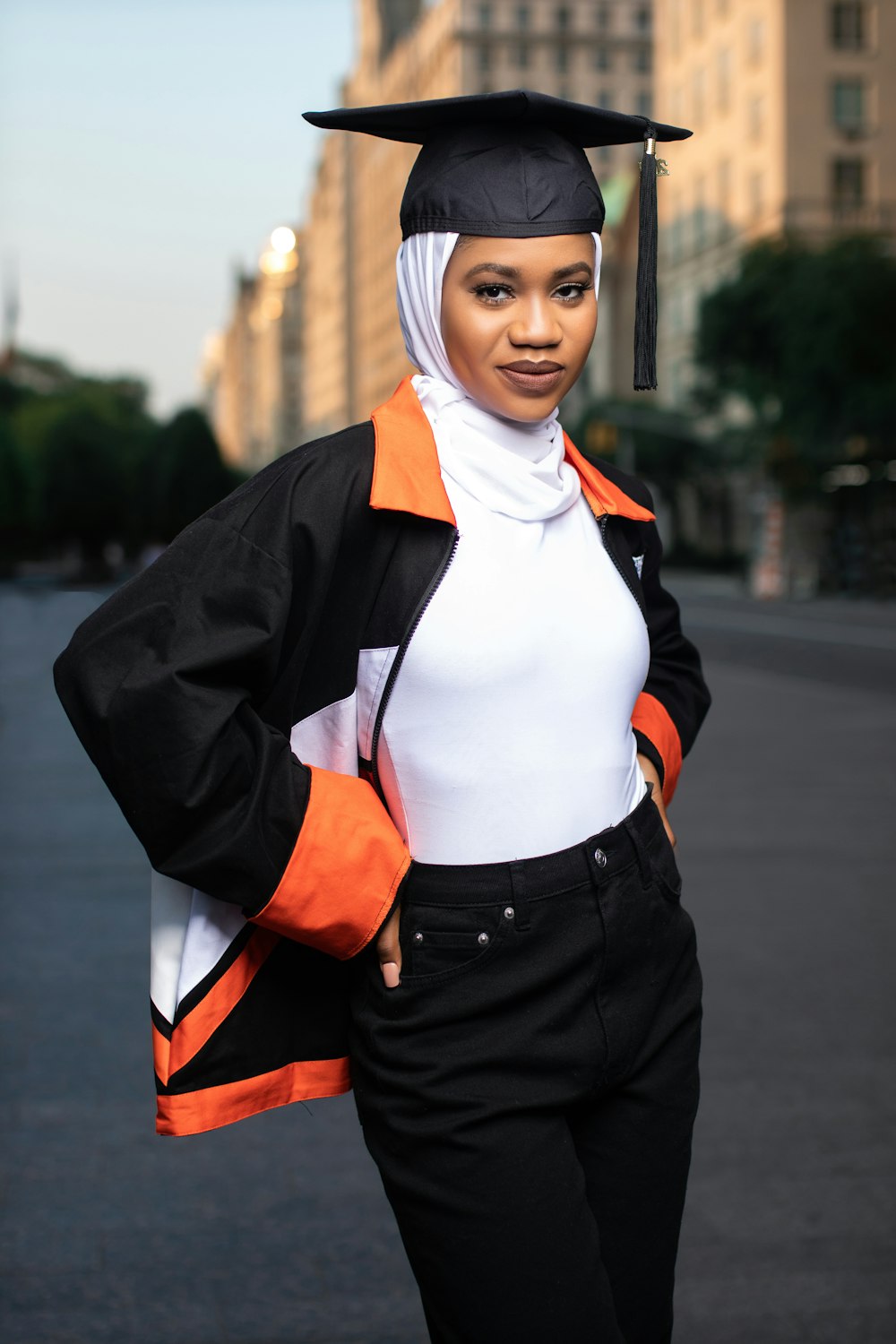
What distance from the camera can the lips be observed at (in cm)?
200

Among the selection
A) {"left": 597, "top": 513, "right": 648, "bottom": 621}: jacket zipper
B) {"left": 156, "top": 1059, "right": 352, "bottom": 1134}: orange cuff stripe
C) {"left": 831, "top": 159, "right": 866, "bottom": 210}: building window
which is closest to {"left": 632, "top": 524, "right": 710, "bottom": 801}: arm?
{"left": 597, "top": 513, "right": 648, "bottom": 621}: jacket zipper

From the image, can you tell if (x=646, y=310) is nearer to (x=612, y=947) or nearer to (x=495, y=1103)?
(x=612, y=947)

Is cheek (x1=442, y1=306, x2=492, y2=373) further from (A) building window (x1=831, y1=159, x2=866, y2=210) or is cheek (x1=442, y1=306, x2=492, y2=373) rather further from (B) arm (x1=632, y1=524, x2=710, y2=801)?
(A) building window (x1=831, y1=159, x2=866, y2=210)

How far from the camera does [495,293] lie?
200 cm

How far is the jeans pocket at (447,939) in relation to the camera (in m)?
1.92

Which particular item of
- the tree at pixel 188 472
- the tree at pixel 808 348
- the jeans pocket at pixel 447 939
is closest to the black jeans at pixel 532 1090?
the jeans pocket at pixel 447 939

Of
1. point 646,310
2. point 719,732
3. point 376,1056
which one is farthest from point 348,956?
point 719,732

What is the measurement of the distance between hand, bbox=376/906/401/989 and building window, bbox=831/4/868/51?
5881 cm

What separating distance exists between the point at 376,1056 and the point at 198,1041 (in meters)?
0.20

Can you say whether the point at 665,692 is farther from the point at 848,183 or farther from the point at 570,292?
the point at 848,183

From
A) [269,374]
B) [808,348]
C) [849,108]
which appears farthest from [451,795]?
[269,374]

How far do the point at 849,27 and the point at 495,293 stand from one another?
58921 millimetres

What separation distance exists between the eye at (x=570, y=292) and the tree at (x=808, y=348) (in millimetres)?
34119

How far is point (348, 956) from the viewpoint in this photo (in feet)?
6.22
